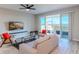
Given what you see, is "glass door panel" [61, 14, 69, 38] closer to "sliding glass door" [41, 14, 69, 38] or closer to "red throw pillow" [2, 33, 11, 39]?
"sliding glass door" [41, 14, 69, 38]

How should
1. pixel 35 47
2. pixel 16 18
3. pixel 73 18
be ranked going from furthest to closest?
pixel 73 18 → pixel 16 18 → pixel 35 47

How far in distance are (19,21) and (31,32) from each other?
1.65 feet

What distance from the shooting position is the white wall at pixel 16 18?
2340mm

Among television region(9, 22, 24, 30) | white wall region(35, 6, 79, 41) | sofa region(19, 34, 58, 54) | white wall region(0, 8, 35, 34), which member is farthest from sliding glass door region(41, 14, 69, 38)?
television region(9, 22, 24, 30)

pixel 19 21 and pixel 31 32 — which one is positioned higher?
pixel 19 21

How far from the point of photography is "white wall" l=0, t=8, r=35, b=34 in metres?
2.34

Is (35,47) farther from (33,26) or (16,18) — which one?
(16,18)

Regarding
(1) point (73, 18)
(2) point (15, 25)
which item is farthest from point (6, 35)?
(1) point (73, 18)

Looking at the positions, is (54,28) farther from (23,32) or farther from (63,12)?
(23,32)

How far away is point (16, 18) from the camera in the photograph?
8.03 feet

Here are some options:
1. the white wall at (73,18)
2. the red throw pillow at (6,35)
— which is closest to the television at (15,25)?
the red throw pillow at (6,35)

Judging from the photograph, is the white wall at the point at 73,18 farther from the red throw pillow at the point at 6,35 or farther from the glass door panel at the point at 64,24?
the red throw pillow at the point at 6,35
